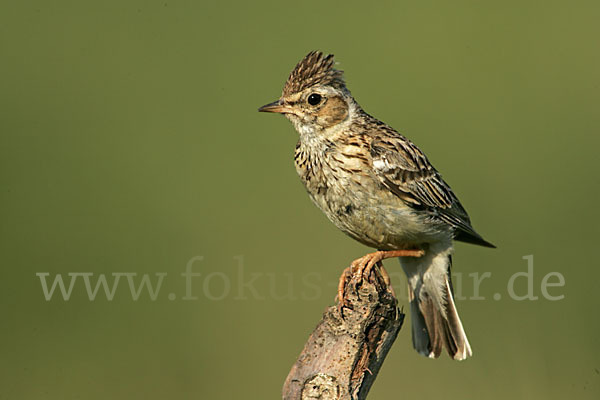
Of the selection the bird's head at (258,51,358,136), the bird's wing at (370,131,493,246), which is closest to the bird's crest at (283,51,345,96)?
the bird's head at (258,51,358,136)

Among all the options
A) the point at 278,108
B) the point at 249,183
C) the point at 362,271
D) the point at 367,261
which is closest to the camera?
the point at 362,271

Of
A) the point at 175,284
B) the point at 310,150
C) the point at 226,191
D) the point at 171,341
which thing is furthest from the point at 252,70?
the point at 310,150

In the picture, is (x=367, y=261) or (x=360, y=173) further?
(x=360, y=173)

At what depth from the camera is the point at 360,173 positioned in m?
6.41

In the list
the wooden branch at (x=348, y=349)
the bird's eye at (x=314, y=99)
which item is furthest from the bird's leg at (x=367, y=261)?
the bird's eye at (x=314, y=99)

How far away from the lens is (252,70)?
11977mm

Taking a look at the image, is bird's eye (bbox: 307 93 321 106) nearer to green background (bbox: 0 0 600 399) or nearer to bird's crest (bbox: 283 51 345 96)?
bird's crest (bbox: 283 51 345 96)

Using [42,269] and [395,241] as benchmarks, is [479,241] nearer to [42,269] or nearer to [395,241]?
[395,241]

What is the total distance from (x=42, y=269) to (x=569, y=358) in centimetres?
612

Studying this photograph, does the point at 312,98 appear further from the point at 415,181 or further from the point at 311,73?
the point at 415,181

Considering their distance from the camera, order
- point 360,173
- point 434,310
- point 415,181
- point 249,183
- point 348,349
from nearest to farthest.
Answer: point 348,349 → point 360,173 → point 415,181 → point 434,310 → point 249,183

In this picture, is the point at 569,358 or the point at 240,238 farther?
the point at 240,238

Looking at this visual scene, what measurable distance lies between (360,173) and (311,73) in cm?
93

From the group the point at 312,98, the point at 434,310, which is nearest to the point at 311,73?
the point at 312,98
